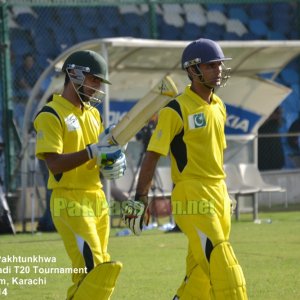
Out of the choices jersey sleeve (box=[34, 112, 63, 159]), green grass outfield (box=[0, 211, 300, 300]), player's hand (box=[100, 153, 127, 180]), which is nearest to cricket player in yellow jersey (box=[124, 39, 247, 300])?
player's hand (box=[100, 153, 127, 180])

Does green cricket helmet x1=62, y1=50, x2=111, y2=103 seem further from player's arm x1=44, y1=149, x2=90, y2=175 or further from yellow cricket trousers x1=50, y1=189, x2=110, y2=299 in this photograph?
yellow cricket trousers x1=50, y1=189, x2=110, y2=299

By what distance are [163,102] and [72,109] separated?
2.27 feet

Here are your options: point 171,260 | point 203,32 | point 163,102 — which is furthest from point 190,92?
point 203,32

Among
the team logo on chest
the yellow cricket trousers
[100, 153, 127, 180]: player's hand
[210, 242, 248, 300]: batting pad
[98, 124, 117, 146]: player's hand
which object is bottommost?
[210, 242, 248, 300]: batting pad

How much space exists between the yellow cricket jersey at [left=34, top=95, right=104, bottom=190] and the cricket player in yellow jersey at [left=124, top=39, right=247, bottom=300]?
424mm

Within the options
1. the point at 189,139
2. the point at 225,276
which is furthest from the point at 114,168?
the point at 225,276

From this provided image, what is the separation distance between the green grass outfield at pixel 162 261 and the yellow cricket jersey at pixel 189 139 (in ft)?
7.42

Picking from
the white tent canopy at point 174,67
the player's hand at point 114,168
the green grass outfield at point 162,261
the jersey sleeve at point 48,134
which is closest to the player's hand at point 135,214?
the player's hand at point 114,168

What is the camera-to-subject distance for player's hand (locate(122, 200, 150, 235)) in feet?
25.0

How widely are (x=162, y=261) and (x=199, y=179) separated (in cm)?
496

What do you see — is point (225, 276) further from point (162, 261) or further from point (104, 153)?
point (162, 261)

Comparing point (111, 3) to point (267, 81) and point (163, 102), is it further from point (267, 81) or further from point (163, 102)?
point (163, 102)

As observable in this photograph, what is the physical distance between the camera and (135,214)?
7621 millimetres

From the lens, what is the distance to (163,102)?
7828 millimetres
